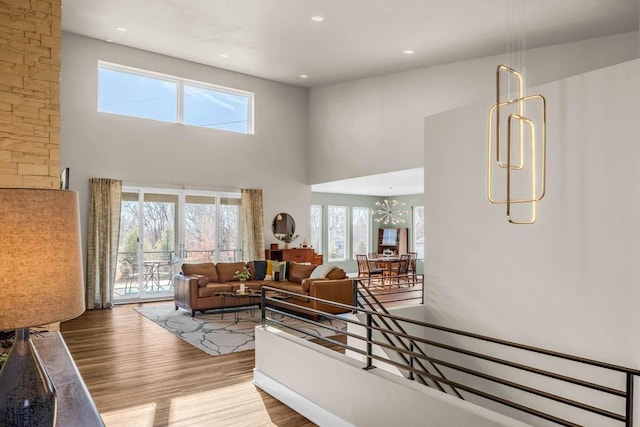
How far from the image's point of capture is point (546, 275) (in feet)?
14.6

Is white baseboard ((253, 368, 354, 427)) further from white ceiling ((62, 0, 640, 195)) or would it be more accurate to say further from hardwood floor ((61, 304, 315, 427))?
white ceiling ((62, 0, 640, 195))

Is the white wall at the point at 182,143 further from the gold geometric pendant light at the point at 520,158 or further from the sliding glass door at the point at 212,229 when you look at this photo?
the gold geometric pendant light at the point at 520,158

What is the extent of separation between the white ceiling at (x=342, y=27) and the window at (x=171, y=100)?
2.05ft

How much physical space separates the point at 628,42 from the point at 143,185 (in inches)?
336

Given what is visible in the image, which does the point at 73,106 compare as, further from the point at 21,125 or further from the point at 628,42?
the point at 628,42

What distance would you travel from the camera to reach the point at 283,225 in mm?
11203

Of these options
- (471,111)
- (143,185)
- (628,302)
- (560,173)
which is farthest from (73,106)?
(628,302)

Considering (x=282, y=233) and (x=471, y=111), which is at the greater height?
(x=471, y=111)

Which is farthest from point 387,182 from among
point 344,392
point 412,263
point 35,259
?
point 35,259

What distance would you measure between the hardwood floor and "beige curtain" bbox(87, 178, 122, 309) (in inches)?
73.4

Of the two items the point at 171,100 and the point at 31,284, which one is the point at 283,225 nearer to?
the point at 171,100

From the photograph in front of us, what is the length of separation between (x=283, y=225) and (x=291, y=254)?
30.9 inches

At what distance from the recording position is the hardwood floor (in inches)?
146

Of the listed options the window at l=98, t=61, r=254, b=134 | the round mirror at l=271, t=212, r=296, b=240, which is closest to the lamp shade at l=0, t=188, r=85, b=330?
the window at l=98, t=61, r=254, b=134
